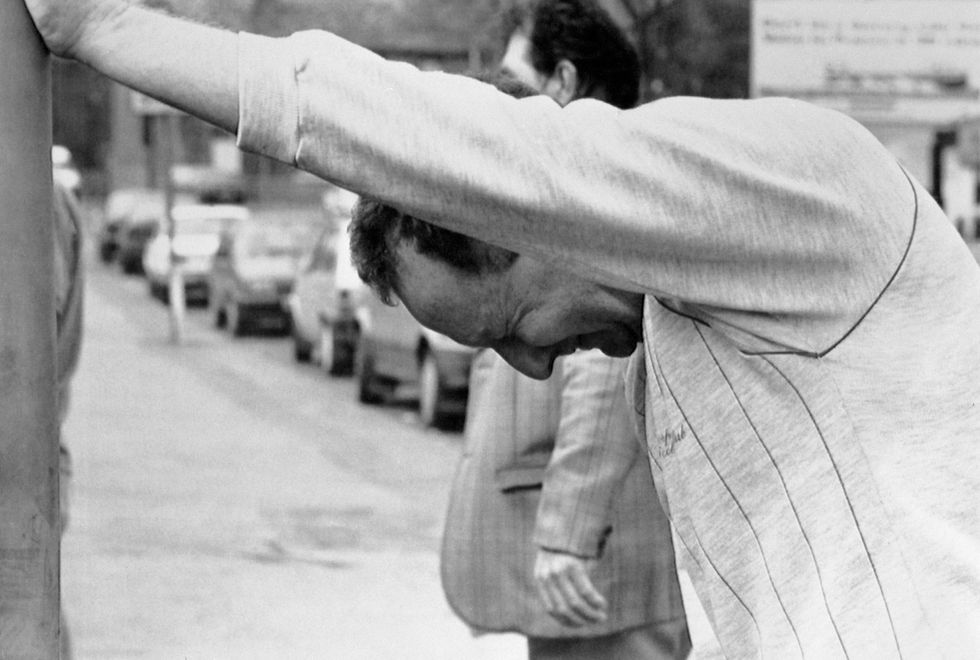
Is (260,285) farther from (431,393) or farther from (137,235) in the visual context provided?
(137,235)

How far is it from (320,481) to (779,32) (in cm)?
413

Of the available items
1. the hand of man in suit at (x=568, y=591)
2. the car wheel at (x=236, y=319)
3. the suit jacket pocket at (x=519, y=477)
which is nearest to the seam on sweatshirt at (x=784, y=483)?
the hand of man in suit at (x=568, y=591)

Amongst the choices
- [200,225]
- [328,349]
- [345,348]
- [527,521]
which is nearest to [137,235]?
[200,225]

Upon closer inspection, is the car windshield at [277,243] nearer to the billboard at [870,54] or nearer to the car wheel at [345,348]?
the car wheel at [345,348]

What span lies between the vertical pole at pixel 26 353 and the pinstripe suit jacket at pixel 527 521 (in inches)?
78.8

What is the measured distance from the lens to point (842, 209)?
1.79m

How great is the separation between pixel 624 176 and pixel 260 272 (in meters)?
24.4

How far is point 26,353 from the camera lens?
1.80m

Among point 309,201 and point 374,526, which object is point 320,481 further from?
point 309,201

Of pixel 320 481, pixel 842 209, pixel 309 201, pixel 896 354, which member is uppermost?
pixel 842 209

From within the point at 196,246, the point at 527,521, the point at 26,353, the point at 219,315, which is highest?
the point at 26,353

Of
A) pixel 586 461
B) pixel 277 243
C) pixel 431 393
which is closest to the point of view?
pixel 586 461

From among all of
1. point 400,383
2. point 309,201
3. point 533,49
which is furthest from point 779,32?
point 309,201

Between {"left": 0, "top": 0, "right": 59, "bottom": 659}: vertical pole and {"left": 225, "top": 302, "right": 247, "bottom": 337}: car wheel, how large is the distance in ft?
79.6
